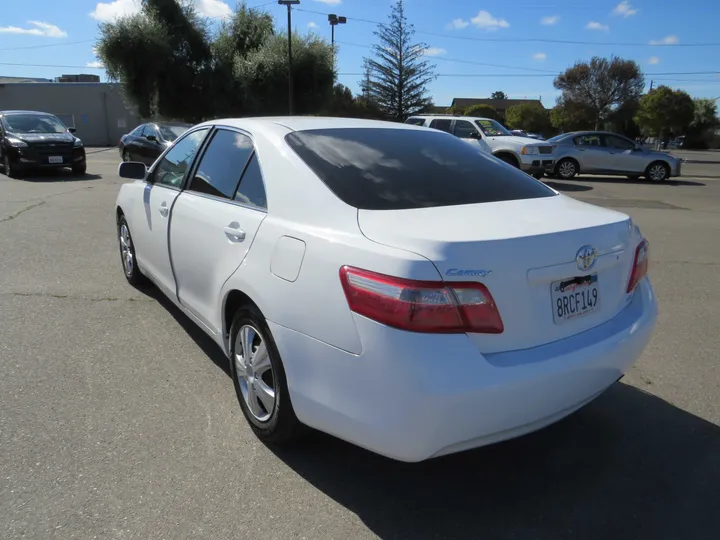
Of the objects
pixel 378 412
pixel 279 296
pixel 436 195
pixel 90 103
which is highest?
pixel 90 103

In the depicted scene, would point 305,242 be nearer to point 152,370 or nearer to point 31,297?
point 152,370

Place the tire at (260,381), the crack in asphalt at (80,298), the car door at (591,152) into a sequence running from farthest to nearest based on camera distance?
the car door at (591,152) < the crack in asphalt at (80,298) < the tire at (260,381)

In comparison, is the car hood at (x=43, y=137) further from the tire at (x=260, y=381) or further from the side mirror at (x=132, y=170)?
the tire at (x=260, y=381)

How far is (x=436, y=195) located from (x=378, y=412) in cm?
117

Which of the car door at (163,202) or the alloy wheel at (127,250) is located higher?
the car door at (163,202)

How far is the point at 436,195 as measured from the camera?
2.91 meters

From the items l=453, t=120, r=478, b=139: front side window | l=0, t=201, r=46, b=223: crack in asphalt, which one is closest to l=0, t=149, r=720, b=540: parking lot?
l=0, t=201, r=46, b=223: crack in asphalt

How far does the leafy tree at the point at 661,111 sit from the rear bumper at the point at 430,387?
50903 mm

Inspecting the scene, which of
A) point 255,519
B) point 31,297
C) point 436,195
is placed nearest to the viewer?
point 255,519

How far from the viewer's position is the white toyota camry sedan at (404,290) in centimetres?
217

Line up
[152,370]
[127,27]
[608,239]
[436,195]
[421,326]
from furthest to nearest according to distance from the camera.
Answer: [127,27] → [152,370] → [436,195] → [608,239] → [421,326]

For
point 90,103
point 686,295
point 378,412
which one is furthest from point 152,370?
point 90,103

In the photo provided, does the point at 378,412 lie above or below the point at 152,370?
above

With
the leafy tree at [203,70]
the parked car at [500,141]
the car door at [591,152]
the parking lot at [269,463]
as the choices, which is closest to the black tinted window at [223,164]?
the parking lot at [269,463]
